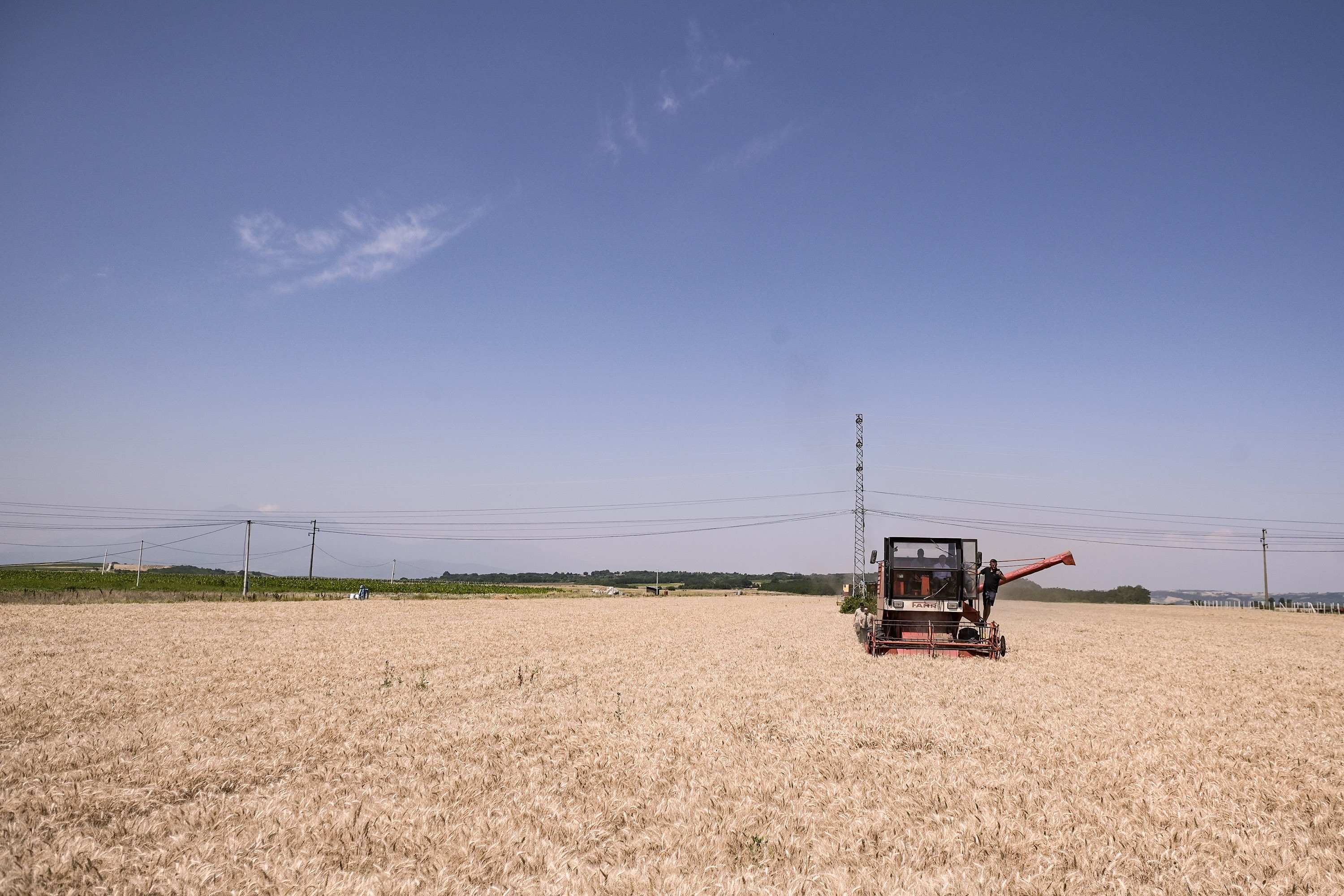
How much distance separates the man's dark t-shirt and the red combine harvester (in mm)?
586

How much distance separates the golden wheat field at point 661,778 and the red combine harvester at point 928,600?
2739mm

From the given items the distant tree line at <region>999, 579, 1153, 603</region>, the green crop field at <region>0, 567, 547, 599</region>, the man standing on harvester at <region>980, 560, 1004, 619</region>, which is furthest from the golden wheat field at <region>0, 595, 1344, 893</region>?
the distant tree line at <region>999, 579, 1153, 603</region>

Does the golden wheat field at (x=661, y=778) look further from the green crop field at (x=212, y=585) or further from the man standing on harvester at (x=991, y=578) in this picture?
the green crop field at (x=212, y=585)

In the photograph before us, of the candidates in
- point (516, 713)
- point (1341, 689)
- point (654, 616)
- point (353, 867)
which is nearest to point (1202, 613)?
point (654, 616)

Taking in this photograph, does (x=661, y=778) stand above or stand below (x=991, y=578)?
below

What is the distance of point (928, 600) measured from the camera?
21.9 m

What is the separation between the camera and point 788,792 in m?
7.36

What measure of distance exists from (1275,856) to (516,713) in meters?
8.97

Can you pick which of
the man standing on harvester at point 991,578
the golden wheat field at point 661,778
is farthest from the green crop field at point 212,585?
the man standing on harvester at point 991,578

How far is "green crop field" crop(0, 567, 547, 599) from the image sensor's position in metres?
60.4

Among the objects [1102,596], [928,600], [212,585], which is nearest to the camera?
[928,600]

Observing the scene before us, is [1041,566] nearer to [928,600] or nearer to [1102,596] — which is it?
[928,600]

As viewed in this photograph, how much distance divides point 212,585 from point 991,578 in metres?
72.0

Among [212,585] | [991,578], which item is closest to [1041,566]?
[991,578]
